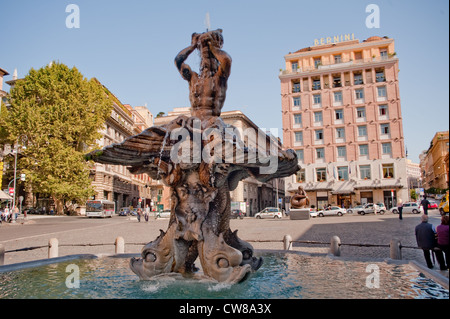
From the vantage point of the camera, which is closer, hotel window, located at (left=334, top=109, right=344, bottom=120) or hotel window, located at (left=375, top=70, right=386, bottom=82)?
hotel window, located at (left=375, top=70, right=386, bottom=82)

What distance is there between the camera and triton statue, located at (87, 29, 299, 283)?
195 inches

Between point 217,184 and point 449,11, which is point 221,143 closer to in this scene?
point 217,184

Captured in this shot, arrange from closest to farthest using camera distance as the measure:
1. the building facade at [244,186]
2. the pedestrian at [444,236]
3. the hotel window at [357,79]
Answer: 1. the pedestrian at [444,236]
2. the hotel window at [357,79]
3. the building facade at [244,186]

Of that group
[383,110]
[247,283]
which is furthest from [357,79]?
[247,283]

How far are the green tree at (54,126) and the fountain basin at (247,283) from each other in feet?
99.8

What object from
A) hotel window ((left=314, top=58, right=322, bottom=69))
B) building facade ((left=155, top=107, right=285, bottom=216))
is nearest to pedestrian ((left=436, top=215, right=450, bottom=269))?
building facade ((left=155, top=107, right=285, bottom=216))

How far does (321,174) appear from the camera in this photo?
49031mm

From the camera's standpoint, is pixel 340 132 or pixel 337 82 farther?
pixel 337 82

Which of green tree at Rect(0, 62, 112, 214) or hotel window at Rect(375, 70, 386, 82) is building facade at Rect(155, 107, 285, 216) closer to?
green tree at Rect(0, 62, 112, 214)

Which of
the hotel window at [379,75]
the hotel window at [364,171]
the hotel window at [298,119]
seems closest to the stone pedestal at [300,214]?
the hotel window at [364,171]

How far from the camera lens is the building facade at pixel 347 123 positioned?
A: 46.7 metres

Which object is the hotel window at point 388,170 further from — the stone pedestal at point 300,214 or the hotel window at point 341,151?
the stone pedestal at point 300,214

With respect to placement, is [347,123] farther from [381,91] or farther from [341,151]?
[381,91]

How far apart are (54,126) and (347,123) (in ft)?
120
